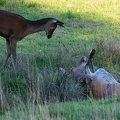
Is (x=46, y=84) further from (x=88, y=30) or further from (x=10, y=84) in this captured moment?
(x=88, y=30)

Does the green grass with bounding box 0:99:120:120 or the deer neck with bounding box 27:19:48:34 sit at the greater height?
the deer neck with bounding box 27:19:48:34

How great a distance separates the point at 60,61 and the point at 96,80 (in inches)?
67.4

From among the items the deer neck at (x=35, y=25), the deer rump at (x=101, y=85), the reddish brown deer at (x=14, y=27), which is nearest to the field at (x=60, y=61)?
the deer rump at (x=101, y=85)

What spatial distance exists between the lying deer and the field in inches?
13.6

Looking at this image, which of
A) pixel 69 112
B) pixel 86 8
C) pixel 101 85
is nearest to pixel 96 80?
pixel 101 85

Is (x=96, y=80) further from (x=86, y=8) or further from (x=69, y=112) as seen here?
(x=86, y=8)

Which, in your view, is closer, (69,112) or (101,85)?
(69,112)

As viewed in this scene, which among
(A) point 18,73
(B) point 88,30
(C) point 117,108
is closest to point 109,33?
(B) point 88,30

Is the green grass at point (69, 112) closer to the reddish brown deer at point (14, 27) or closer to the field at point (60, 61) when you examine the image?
the field at point (60, 61)

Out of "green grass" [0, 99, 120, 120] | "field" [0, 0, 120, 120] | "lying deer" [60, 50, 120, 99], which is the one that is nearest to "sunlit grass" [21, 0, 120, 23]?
"field" [0, 0, 120, 120]

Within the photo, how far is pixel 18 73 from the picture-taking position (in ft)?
33.9

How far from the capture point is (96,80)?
34.0ft

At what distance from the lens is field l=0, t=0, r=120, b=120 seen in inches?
303

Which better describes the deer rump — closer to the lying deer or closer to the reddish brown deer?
the lying deer
